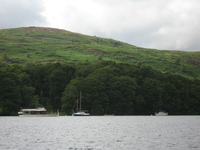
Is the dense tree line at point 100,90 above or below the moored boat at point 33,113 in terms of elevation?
above

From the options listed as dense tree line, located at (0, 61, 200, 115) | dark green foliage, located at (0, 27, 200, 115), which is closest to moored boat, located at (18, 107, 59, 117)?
dark green foliage, located at (0, 27, 200, 115)

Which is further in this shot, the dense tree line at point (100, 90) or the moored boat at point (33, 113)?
the dense tree line at point (100, 90)

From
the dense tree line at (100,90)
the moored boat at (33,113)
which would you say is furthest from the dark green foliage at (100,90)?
the moored boat at (33,113)

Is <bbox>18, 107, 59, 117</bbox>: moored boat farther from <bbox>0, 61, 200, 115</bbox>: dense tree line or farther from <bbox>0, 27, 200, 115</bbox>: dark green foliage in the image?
<bbox>0, 61, 200, 115</bbox>: dense tree line

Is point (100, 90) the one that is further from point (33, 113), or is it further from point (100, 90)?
point (33, 113)

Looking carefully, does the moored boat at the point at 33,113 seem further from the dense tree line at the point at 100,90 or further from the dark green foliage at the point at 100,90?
the dense tree line at the point at 100,90

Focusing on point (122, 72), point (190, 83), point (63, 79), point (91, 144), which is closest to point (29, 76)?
point (63, 79)

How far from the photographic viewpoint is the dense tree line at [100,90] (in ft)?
479

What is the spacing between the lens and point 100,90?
15175cm

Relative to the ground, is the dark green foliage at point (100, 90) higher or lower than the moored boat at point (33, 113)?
higher

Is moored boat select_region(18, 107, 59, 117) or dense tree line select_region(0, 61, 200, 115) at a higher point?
dense tree line select_region(0, 61, 200, 115)

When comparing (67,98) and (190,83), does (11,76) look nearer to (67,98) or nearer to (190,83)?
(67,98)

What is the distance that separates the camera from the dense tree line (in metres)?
146

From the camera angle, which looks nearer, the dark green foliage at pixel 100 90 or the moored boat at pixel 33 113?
the moored boat at pixel 33 113
